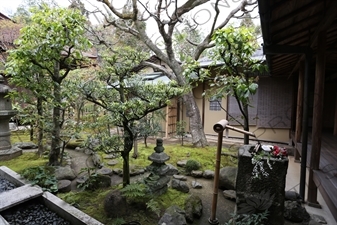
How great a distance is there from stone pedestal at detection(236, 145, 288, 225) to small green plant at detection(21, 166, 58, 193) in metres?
2.89

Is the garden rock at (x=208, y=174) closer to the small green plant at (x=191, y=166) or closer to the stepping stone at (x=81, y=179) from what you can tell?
the small green plant at (x=191, y=166)

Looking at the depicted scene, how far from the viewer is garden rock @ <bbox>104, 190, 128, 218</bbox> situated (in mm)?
2740

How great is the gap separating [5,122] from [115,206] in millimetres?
3990

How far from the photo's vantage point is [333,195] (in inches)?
94.7

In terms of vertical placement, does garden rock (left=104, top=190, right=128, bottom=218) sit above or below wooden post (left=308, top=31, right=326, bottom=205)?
below

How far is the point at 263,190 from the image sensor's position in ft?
7.40

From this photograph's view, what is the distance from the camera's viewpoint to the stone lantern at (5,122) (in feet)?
15.1

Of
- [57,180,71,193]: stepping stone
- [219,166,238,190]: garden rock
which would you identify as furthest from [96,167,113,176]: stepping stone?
[219,166,238,190]: garden rock

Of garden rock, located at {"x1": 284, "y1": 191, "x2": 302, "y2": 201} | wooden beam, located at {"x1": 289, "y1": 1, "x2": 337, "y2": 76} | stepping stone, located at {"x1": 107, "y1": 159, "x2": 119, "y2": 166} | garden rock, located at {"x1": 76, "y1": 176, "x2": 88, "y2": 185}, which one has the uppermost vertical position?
wooden beam, located at {"x1": 289, "y1": 1, "x2": 337, "y2": 76}

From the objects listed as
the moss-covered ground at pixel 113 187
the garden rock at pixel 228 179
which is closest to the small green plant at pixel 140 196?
the moss-covered ground at pixel 113 187

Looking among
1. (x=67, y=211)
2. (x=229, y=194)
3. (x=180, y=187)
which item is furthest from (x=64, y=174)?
(x=229, y=194)

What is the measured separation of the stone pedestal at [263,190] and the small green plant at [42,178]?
2.89 meters

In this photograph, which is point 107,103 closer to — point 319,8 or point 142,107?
point 142,107

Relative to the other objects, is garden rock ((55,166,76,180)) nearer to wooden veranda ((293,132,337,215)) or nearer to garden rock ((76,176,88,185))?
garden rock ((76,176,88,185))
